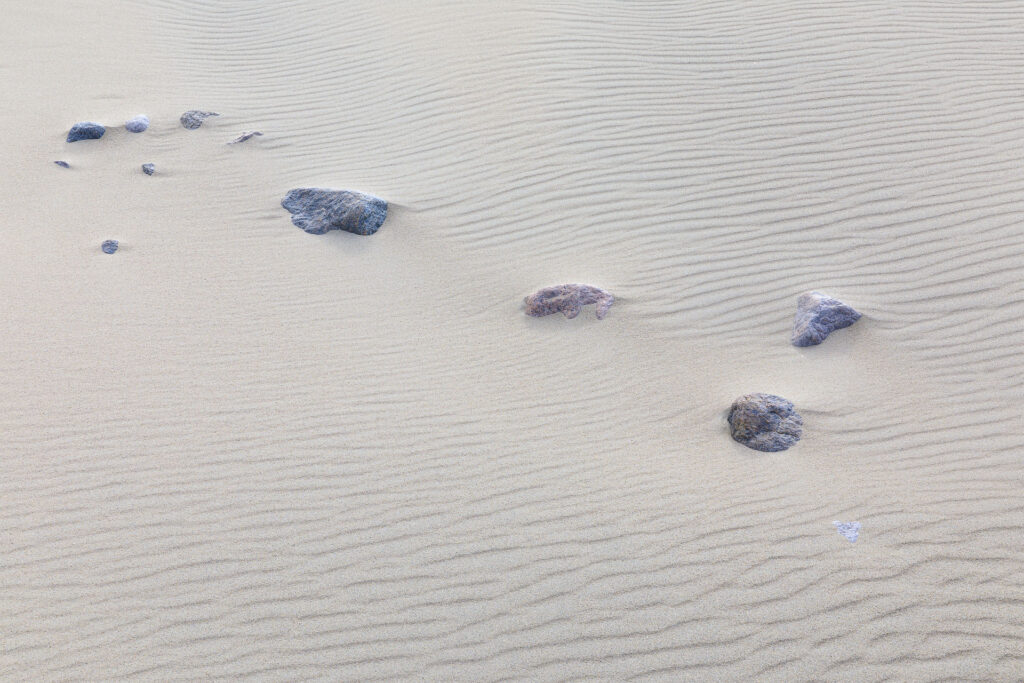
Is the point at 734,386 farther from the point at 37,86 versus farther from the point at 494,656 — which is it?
the point at 37,86

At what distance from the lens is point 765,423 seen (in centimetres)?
428

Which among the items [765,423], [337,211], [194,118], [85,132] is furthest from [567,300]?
[85,132]

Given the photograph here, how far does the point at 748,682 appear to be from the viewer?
300 centimetres

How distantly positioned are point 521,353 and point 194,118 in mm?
4867

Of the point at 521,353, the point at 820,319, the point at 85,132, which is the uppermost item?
the point at 820,319

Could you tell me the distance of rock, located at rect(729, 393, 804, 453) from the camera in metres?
4.23

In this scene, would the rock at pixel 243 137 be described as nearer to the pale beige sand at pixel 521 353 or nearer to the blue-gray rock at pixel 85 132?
the pale beige sand at pixel 521 353

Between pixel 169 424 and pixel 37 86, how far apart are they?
6232 millimetres

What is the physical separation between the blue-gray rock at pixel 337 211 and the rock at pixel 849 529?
423cm

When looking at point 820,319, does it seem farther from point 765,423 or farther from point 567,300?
point 567,300

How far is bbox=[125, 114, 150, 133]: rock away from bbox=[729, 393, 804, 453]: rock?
6.52 metres

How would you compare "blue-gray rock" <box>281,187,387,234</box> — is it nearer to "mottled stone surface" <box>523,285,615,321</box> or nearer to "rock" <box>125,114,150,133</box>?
"mottled stone surface" <box>523,285,615,321</box>

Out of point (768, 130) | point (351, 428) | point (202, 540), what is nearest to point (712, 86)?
point (768, 130)

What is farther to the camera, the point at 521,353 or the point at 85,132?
the point at 85,132
